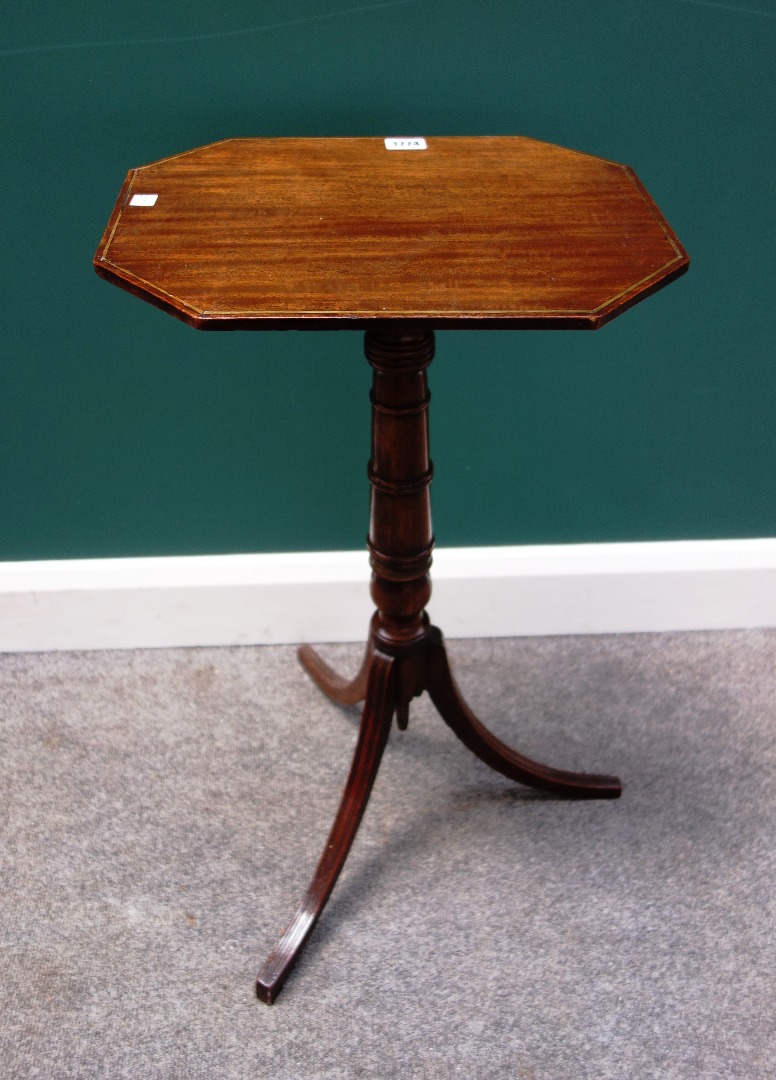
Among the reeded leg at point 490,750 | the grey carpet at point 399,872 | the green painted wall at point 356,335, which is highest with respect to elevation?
the green painted wall at point 356,335

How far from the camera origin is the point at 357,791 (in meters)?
1.43

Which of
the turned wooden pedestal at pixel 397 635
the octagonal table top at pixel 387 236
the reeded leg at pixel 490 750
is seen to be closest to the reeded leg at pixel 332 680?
the turned wooden pedestal at pixel 397 635

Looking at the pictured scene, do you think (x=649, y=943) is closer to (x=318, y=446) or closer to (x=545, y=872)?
(x=545, y=872)

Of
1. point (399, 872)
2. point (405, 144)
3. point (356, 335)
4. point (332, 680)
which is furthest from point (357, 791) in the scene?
point (405, 144)

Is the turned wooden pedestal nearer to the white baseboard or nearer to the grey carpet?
the grey carpet

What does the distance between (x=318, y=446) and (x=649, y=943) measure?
915 millimetres

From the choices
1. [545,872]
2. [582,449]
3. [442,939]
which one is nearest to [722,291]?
[582,449]

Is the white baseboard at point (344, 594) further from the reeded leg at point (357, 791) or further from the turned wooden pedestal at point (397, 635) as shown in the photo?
the reeded leg at point (357, 791)

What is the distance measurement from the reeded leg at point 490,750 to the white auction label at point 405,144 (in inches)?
25.3

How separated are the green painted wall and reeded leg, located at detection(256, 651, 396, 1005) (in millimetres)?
437

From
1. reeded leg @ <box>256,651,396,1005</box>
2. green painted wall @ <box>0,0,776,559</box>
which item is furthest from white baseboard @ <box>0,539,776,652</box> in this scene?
reeded leg @ <box>256,651,396,1005</box>

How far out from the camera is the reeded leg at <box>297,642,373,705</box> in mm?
1588

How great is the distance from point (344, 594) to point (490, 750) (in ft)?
1.45

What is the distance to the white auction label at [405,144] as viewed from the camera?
126 cm
